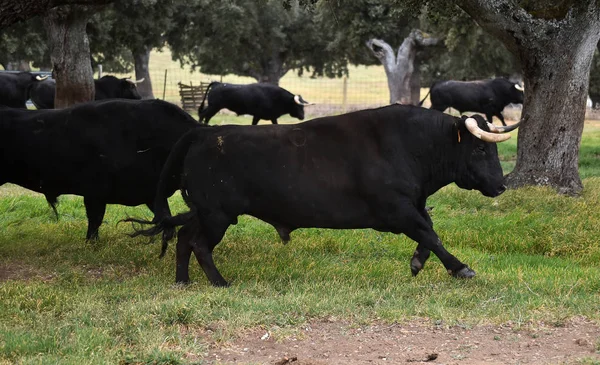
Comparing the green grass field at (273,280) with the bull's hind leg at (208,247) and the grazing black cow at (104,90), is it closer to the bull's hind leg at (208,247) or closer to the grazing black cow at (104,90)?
the bull's hind leg at (208,247)

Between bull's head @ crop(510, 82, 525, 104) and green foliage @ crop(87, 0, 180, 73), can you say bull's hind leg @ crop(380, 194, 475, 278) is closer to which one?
green foliage @ crop(87, 0, 180, 73)

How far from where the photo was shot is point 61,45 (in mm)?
17438

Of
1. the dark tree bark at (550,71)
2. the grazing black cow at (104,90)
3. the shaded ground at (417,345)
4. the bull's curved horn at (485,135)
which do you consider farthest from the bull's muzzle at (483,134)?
the grazing black cow at (104,90)

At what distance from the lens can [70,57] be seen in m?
17.6

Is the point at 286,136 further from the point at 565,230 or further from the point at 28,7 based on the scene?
the point at 565,230

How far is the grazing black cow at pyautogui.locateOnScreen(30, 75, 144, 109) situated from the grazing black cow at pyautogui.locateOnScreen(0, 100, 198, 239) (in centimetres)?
1521

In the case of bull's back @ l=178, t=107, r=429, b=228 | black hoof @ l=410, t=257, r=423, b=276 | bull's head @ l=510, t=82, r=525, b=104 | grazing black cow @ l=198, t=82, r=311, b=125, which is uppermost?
bull's back @ l=178, t=107, r=429, b=228

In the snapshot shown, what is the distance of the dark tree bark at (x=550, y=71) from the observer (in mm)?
11562

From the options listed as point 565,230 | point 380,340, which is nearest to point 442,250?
point 380,340

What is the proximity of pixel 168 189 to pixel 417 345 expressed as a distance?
3.47 meters

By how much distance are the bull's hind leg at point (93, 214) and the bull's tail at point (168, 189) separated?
1.44 metres

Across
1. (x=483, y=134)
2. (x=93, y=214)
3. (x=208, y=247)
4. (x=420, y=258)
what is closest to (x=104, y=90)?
(x=93, y=214)

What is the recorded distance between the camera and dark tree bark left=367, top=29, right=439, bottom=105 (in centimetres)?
3366

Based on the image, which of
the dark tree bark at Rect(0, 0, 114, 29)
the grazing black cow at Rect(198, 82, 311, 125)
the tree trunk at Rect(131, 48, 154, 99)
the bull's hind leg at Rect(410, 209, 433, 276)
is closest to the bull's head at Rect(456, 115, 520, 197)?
the bull's hind leg at Rect(410, 209, 433, 276)
